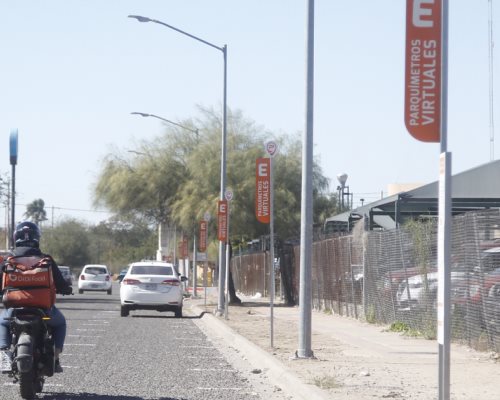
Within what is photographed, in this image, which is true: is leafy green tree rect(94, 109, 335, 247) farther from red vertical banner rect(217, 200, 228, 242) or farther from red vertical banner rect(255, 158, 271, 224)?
red vertical banner rect(255, 158, 271, 224)

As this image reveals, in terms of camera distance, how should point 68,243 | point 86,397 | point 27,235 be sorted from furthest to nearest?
point 68,243 < point 86,397 < point 27,235

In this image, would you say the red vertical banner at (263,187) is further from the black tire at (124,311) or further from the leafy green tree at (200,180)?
the leafy green tree at (200,180)

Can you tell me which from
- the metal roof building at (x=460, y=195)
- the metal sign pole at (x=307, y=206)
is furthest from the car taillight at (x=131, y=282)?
the metal sign pole at (x=307, y=206)

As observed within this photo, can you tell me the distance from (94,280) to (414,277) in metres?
36.8

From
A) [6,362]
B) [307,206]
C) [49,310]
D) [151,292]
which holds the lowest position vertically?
[6,362]

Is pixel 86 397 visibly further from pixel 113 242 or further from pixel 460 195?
pixel 113 242

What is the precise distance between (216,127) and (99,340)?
75.3ft

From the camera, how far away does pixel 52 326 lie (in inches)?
444

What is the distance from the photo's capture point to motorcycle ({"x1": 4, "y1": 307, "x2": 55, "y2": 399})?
10.8m

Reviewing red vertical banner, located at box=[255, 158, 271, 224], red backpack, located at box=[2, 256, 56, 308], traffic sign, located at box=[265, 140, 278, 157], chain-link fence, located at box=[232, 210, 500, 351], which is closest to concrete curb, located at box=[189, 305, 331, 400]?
red vertical banner, located at box=[255, 158, 271, 224]

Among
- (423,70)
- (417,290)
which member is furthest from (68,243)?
(423,70)

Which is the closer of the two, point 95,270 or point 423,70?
point 423,70

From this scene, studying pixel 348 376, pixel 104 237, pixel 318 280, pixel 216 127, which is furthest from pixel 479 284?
pixel 104 237

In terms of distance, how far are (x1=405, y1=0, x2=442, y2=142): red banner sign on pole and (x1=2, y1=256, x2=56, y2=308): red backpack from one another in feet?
13.7
